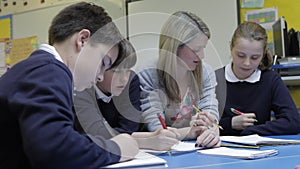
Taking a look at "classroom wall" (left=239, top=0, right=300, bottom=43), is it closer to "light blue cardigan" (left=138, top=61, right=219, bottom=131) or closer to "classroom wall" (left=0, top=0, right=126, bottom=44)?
"classroom wall" (left=0, top=0, right=126, bottom=44)

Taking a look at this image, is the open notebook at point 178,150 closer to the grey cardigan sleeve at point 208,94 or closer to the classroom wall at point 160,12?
the grey cardigan sleeve at point 208,94

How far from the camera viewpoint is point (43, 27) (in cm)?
310

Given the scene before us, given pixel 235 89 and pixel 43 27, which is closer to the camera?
pixel 235 89

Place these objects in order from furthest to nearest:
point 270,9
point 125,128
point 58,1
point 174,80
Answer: point 58,1 < point 270,9 < point 174,80 < point 125,128

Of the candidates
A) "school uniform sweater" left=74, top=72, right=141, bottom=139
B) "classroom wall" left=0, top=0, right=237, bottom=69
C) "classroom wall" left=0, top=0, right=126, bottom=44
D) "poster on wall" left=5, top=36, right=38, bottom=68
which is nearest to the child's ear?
"school uniform sweater" left=74, top=72, right=141, bottom=139

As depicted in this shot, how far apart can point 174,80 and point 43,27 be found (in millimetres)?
2067

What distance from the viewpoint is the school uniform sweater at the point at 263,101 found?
1520 millimetres

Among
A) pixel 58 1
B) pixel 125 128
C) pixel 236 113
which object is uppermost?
pixel 58 1

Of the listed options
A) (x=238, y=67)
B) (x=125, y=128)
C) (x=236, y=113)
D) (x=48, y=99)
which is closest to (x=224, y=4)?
(x=238, y=67)

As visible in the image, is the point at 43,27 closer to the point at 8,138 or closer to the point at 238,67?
the point at 238,67

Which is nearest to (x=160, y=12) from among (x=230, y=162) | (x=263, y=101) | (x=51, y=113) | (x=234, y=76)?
(x=234, y=76)

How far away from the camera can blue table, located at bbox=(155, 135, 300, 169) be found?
74 cm

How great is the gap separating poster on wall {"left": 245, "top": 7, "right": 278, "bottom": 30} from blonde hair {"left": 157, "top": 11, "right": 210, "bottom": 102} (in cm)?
150

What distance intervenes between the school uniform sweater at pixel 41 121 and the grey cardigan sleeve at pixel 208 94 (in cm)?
71
